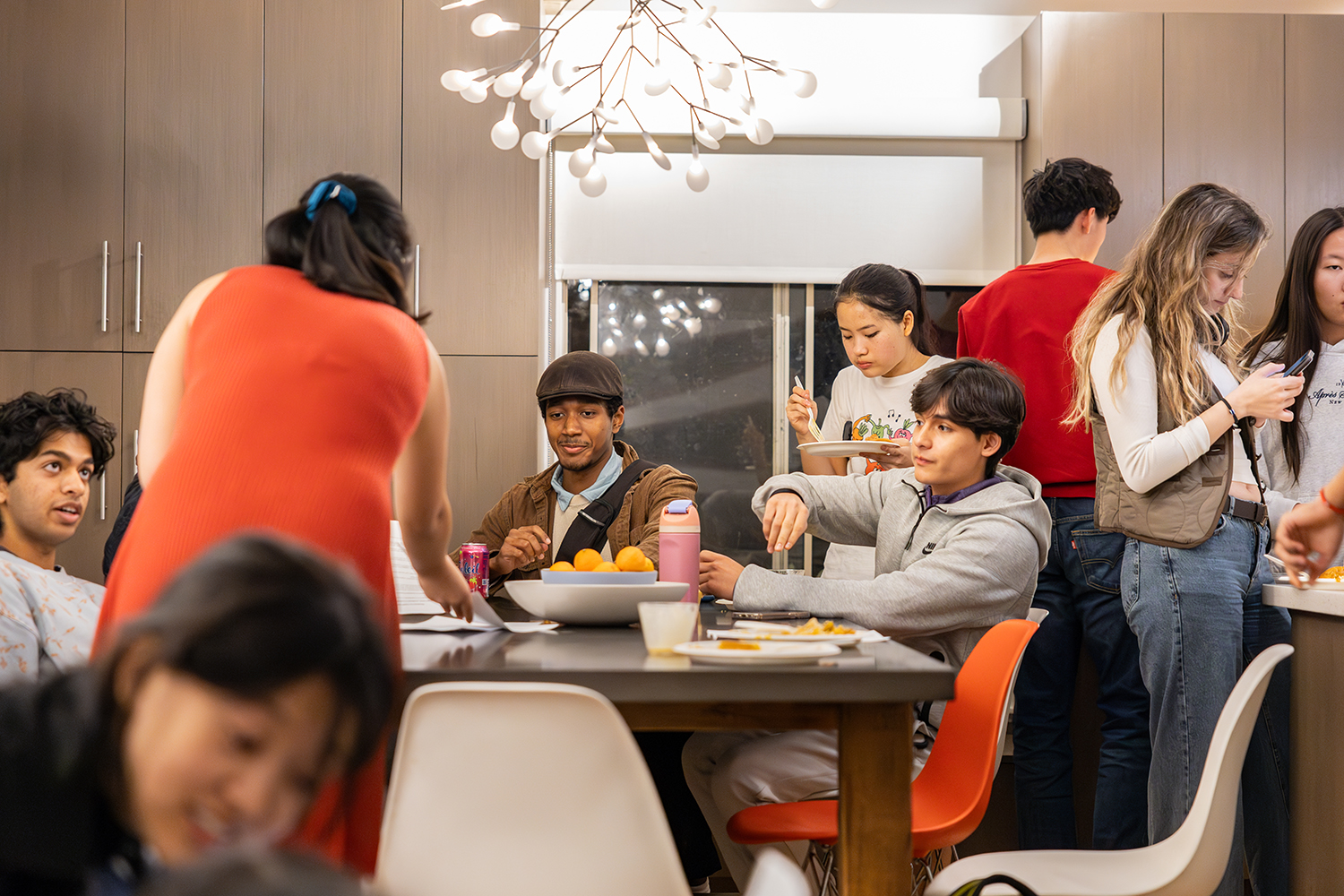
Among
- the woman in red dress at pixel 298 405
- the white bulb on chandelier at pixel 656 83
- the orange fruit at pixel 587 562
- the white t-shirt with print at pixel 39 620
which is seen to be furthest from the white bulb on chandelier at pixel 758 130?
the white t-shirt with print at pixel 39 620

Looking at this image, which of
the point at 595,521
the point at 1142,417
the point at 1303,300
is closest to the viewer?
the point at 1142,417

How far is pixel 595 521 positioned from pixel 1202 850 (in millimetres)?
1563

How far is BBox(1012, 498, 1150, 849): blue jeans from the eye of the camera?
7.56ft

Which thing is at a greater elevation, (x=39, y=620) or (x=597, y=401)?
(x=597, y=401)

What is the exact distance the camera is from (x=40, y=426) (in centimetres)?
207

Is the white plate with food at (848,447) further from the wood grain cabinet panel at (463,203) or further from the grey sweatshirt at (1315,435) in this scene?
the wood grain cabinet panel at (463,203)

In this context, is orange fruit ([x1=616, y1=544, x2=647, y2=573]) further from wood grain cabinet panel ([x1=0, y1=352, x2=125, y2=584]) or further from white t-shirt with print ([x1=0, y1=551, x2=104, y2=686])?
wood grain cabinet panel ([x1=0, y1=352, x2=125, y2=584])

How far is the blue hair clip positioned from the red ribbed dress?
0.31 feet

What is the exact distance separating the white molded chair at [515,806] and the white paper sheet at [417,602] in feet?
1.55

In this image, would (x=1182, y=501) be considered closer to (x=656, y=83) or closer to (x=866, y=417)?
(x=866, y=417)

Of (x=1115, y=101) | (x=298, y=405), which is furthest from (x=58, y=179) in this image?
(x=1115, y=101)

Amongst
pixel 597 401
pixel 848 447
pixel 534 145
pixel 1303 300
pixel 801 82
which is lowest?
pixel 848 447

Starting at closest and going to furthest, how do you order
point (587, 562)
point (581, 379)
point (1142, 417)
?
point (587, 562), point (1142, 417), point (581, 379)

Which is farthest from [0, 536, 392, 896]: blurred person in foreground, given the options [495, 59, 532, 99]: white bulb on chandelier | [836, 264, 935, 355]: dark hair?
[836, 264, 935, 355]: dark hair
